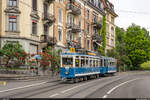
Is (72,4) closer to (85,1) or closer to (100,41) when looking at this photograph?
(85,1)

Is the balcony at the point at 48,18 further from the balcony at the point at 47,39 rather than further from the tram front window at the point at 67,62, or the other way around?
the tram front window at the point at 67,62

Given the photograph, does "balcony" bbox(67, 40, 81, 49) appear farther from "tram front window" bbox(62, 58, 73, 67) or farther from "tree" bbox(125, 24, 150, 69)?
"tree" bbox(125, 24, 150, 69)

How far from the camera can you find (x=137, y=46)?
61.7m

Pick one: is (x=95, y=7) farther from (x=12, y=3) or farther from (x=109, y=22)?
(x=12, y=3)

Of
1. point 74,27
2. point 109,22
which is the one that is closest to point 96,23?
point 74,27

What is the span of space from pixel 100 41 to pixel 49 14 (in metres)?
20.4

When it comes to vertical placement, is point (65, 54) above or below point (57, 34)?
below

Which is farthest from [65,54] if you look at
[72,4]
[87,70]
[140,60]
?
[140,60]

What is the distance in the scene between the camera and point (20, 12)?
99.1ft

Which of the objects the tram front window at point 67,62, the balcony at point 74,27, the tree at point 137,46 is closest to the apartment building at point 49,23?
the balcony at point 74,27

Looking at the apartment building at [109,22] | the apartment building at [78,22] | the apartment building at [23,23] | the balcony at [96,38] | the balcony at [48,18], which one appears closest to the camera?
the apartment building at [23,23]

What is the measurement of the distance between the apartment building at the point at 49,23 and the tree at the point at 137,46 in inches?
475

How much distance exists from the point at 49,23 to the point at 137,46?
3220 cm

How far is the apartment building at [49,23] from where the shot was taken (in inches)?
1185
